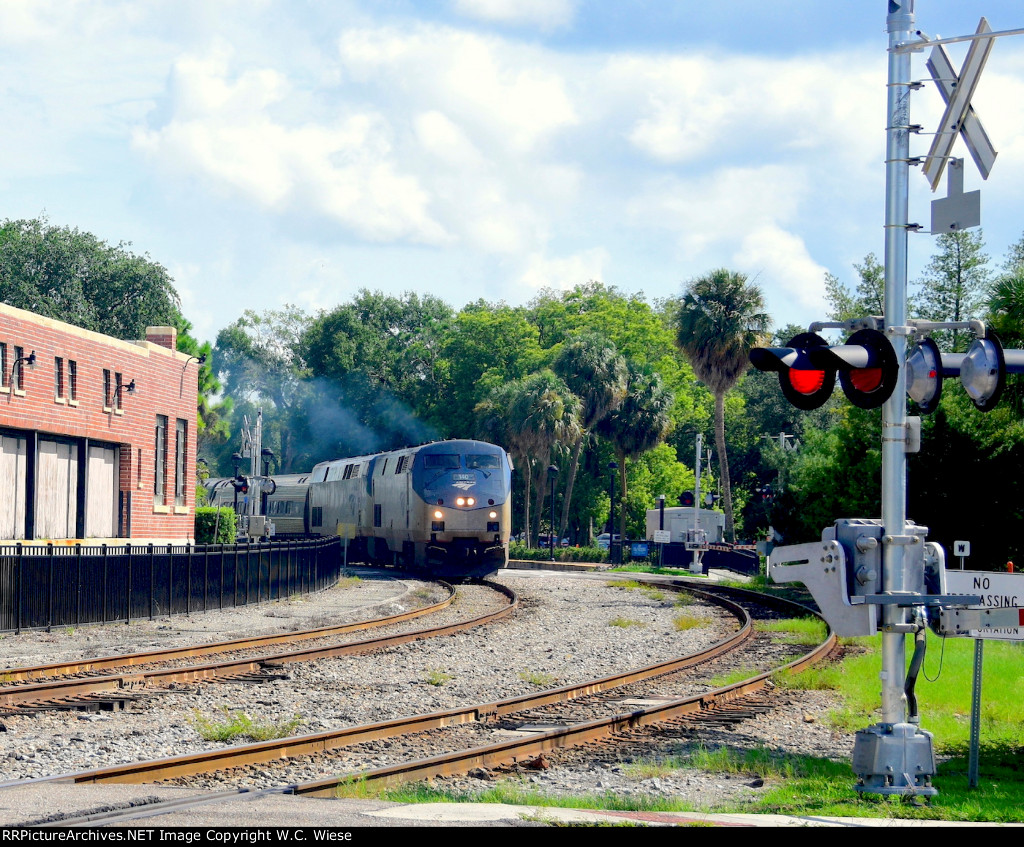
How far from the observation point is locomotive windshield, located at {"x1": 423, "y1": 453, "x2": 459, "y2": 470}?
117 feet

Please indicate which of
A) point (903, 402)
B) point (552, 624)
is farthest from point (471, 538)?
point (903, 402)

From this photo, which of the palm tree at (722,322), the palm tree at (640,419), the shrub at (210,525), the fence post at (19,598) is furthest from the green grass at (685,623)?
the palm tree at (640,419)

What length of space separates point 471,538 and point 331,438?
5949cm

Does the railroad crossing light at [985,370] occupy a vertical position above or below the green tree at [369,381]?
below

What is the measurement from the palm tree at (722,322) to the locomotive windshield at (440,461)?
20.8m

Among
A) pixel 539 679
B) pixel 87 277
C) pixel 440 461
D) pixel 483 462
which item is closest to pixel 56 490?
pixel 440 461

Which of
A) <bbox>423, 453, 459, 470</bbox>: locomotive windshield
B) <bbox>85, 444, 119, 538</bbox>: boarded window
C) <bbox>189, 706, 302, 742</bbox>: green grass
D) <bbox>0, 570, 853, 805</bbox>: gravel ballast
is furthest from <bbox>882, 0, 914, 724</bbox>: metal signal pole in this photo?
<bbox>85, 444, 119, 538</bbox>: boarded window

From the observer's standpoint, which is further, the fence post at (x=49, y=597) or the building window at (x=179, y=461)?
the building window at (x=179, y=461)

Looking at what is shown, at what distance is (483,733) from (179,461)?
29.0 meters

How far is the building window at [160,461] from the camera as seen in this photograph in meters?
37.2

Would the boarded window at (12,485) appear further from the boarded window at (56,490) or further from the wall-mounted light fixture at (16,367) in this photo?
the wall-mounted light fixture at (16,367)

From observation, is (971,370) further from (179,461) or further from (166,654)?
(179,461)

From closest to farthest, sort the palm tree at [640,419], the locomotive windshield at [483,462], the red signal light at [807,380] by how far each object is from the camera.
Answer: the red signal light at [807,380]
the locomotive windshield at [483,462]
the palm tree at [640,419]

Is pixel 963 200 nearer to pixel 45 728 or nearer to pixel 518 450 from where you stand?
pixel 45 728
